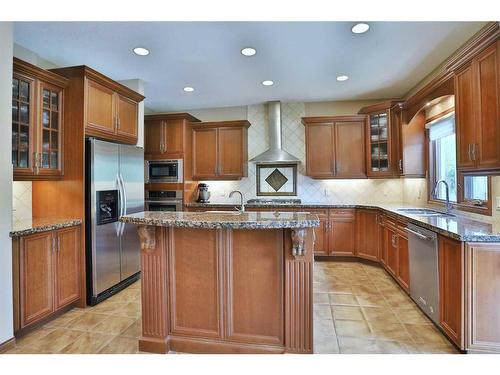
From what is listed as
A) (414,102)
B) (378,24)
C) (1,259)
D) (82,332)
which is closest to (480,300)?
(378,24)

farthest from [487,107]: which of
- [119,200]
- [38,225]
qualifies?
[38,225]

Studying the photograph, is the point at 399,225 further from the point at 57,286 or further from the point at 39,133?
the point at 39,133

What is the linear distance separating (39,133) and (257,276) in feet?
8.28

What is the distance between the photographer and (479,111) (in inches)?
89.1

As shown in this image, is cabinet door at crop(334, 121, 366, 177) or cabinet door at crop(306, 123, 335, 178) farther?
cabinet door at crop(306, 123, 335, 178)

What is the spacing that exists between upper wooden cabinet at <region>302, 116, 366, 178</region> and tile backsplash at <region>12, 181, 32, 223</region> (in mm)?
3895

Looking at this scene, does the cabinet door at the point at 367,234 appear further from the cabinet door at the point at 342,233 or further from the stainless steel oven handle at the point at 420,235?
the stainless steel oven handle at the point at 420,235

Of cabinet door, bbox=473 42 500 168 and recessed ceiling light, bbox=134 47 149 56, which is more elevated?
recessed ceiling light, bbox=134 47 149 56

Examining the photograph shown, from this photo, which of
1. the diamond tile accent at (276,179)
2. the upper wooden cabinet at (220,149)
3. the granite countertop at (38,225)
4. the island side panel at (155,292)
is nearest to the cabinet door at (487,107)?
the island side panel at (155,292)

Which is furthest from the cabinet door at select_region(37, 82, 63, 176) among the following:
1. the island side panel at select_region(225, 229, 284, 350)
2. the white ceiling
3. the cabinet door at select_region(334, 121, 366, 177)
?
the cabinet door at select_region(334, 121, 366, 177)

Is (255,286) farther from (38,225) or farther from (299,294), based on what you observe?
(38,225)

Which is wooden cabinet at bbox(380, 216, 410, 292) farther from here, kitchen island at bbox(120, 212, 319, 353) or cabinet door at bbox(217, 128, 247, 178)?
cabinet door at bbox(217, 128, 247, 178)

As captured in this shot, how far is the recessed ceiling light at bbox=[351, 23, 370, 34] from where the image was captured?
2.62 meters

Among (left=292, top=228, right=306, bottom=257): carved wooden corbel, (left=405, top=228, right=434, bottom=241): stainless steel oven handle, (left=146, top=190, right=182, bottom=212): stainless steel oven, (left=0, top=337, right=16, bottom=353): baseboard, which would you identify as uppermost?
(left=146, top=190, right=182, bottom=212): stainless steel oven
